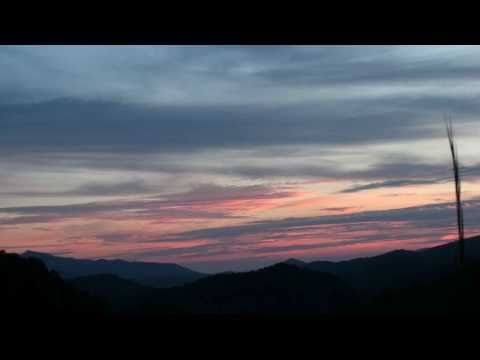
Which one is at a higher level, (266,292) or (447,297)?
(447,297)

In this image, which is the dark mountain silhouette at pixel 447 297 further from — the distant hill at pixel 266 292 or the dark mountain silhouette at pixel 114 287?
the dark mountain silhouette at pixel 114 287

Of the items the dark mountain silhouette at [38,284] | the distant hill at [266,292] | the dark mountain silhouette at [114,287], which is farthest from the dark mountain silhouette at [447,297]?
the dark mountain silhouette at [114,287]

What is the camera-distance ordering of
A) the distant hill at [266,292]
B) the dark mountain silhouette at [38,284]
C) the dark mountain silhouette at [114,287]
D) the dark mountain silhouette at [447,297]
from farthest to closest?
the dark mountain silhouette at [114,287] → the distant hill at [266,292] → the dark mountain silhouette at [38,284] → the dark mountain silhouette at [447,297]

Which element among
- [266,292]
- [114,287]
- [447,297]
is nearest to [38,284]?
[266,292]

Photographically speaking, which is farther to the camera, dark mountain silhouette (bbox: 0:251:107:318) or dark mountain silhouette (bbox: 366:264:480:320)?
dark mountain silhouette (bbox: 0:251:107:318)

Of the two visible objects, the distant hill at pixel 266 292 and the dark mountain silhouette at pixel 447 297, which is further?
the distant hill at pixel 266 292

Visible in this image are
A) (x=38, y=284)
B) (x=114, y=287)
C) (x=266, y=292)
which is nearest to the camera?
(x=38, y=284)

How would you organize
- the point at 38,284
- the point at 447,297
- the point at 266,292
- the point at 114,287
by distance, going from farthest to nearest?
the point at 114,287
the point at 266,292
the point at 38,284
the point at 447,297

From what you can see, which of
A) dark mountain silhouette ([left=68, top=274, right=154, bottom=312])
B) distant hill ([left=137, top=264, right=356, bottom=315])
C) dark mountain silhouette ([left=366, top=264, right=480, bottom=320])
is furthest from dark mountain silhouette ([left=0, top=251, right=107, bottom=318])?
dark mountain silhouette ([left=366, top=264, right=480, bottom=320])

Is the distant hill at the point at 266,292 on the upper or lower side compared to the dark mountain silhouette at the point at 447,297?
lower

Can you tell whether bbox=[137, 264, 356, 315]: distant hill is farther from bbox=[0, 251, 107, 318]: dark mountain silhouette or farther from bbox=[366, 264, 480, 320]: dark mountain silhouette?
bbox=[366, 264, 480, 320]: dark mountain silhouette

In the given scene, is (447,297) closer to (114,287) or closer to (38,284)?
(38,284)

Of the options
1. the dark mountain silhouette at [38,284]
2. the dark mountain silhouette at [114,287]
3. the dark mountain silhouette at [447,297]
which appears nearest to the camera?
the dark mountain silhouette at [447,297]
